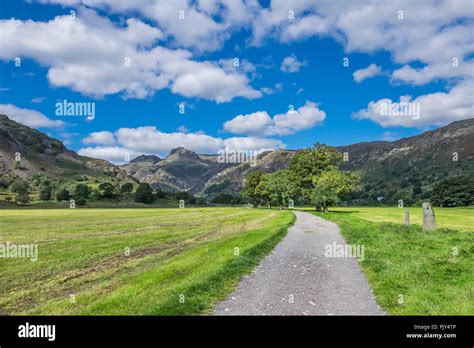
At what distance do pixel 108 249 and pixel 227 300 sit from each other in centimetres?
1750

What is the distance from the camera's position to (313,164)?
9925 centimetres

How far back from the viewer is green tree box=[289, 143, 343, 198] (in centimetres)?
9804

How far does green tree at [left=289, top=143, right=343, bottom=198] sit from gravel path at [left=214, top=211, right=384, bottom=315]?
78.2 meters

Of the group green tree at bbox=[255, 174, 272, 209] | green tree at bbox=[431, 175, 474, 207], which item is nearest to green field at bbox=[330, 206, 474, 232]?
green tree at bbox=[255, 174, 272, 209]

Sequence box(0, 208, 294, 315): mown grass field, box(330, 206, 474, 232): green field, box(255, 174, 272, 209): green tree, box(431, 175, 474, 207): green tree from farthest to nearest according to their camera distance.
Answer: box(431, 175, 474, 207): green tree → box(255, 174, 272, 209): green tree → box(330, 206, 474, 232): green field → box(0, 208, 294, 315): mown grass field

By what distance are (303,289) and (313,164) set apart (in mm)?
87562

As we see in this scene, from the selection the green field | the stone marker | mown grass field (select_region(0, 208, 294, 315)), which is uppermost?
the stone marker

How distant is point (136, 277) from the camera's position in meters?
16.7

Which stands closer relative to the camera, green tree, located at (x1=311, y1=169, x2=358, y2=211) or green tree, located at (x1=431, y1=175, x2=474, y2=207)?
green tree, located at (x1=311, y1=169, x2=358, y2=211)

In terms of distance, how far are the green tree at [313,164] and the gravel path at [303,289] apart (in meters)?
78.2

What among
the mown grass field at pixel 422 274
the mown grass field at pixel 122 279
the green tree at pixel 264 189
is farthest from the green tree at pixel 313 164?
the mown grass field at pixel 122 279

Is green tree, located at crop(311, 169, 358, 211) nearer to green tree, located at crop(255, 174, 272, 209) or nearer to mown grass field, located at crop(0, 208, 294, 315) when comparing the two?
green tree, located at crop(255, 174, 272, 209)
